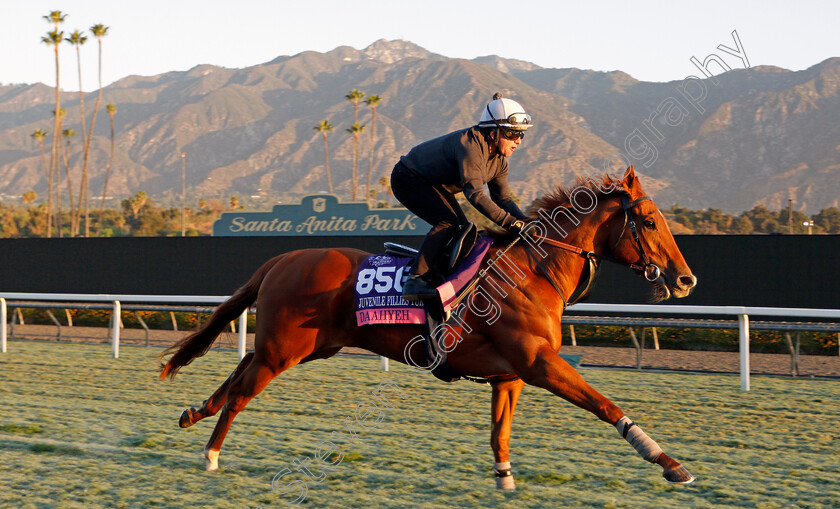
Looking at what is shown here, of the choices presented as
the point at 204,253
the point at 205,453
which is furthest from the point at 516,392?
the point at 204,253

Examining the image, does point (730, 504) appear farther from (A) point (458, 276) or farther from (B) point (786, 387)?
(B) point (786, 387)

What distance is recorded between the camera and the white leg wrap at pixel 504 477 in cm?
387

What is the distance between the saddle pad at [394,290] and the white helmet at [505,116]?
605 mm

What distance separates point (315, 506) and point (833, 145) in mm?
180371

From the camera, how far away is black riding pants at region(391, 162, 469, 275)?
4.04 metres

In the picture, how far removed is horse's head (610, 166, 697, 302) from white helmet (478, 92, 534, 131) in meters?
0.60

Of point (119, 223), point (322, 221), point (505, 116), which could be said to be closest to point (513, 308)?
point (505, 116)

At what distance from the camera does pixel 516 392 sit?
4133mm

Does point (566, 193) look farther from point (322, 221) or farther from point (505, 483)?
point (322, 221)

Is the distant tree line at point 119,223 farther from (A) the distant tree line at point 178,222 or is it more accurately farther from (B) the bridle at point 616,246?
(B) the bridle at point 616,246

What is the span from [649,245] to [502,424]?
1.18 meters

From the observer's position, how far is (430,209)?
4152mm

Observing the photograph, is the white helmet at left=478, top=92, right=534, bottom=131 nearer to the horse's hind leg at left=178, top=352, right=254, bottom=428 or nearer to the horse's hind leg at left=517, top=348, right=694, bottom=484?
the horse's hind leg at left=517, top=348, right=694, bottom=484

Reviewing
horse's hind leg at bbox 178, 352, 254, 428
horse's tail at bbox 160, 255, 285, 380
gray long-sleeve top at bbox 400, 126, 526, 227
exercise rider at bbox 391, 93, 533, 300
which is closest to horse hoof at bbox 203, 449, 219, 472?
horse's hind leg at bbox 178, 352, 254, 428
